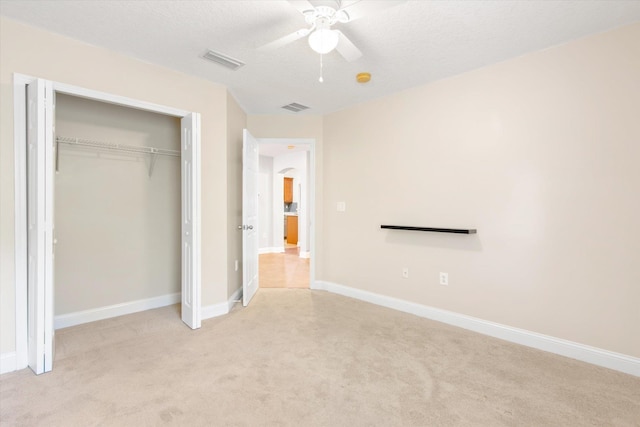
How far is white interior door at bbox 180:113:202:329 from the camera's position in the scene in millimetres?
2887

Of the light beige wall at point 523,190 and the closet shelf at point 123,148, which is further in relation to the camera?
the closet shelf at point 123,148

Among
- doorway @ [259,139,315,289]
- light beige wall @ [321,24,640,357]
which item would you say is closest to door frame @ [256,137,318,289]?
light beige wall @ [321,24,640,357]

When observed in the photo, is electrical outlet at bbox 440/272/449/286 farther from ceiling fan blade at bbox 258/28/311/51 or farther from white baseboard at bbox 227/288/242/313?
ceiling fan blade at bbox 258/28/311/51

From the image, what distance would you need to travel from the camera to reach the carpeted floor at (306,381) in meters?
1.71

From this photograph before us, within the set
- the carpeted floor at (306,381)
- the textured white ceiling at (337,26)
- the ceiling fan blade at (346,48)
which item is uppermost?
the textured white ceiling at (337,26)

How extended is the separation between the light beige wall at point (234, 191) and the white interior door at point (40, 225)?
5.20 feet

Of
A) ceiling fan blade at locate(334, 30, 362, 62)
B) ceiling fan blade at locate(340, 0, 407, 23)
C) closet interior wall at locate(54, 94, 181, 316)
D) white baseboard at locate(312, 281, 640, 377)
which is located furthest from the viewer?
closet interior wall at locate(54, 94, 181, 316)

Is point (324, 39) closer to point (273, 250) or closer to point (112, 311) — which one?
point (112, 311)

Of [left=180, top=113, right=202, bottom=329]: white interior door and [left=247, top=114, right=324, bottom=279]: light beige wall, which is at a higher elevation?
[left=247, top=114, right=324, bottom=279]: light beige wall

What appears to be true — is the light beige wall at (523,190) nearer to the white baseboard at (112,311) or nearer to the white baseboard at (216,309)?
the white baseboard at (216,309)

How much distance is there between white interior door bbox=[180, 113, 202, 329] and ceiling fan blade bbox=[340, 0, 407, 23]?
1812 mm

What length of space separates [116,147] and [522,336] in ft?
14.1

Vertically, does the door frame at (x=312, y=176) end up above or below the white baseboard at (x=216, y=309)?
above

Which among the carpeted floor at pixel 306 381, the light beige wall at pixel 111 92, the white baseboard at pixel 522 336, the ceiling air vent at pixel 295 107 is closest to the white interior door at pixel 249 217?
the light beige wall at pixel 111 92
